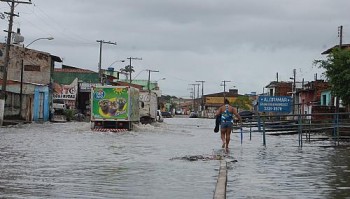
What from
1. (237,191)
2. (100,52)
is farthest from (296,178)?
(100,52)

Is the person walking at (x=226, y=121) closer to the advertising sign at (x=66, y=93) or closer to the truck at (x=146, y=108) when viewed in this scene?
the truck at (x=146, y=108)

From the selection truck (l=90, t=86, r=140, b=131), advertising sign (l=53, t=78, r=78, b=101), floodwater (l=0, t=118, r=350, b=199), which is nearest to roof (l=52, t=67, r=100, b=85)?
advertising sign (l=53, t=78, r=78, b=101)

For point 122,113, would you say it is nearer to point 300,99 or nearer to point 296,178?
point 296,178

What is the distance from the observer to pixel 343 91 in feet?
106

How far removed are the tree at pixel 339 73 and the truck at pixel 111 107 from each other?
1127 cm

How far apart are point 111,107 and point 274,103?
9070mm

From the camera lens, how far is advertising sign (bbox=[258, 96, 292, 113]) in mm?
32938

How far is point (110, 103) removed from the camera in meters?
33.1

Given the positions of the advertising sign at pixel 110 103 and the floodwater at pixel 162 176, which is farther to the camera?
the advertising sign at pixel 110 103

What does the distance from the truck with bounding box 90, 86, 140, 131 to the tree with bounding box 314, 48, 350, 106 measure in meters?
11.3

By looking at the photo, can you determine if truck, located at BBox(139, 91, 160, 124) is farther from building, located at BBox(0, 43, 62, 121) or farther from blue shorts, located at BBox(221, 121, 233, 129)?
blue shorts, located at BBox(221, 121, 233, 129)

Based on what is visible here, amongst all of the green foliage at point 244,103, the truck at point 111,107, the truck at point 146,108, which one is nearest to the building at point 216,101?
the green foliage at point 244,103

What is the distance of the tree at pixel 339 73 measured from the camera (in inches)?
1254

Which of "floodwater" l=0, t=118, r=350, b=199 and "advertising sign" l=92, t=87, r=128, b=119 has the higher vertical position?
"advertising sign" l=92, t=87, r=128, b=119
